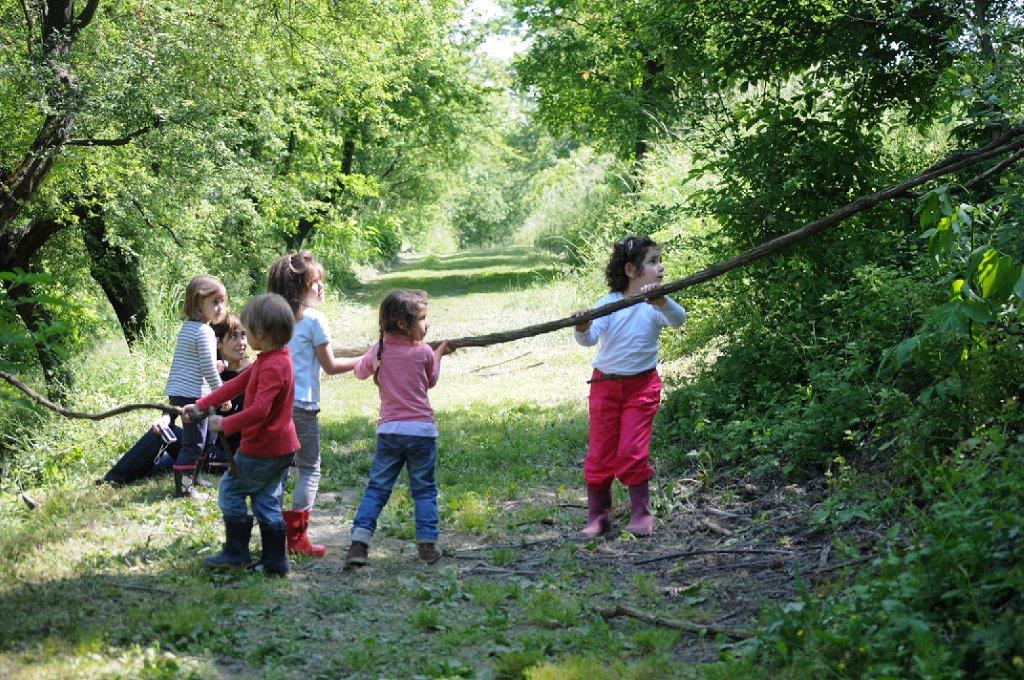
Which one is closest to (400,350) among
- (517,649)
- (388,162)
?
(517,649)

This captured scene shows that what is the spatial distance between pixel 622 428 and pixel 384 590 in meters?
1.85

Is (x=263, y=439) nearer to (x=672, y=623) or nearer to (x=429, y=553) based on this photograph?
(x=429, y=553)

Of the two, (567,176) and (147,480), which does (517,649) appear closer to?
(147,480)

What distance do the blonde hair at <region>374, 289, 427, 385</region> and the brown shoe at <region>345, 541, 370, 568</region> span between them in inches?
38.1

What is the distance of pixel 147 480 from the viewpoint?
7984 millimetres

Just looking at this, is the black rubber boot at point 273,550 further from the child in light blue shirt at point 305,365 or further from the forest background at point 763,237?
the forest background at point 763,237

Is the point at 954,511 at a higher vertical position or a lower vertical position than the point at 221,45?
lower

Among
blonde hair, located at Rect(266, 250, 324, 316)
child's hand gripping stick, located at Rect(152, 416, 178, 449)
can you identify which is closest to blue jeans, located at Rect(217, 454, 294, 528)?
blonde hair, located at Rect(266, 250, 324, 316)

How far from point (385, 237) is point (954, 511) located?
35755 millimetres

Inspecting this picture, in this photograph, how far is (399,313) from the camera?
232 inches

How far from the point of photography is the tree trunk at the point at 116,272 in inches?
608

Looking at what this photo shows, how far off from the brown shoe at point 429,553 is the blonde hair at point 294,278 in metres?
1.71

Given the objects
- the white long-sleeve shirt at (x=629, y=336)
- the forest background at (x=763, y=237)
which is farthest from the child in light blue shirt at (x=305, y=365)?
the white long-sleeve shirt at (x=629, y=336)

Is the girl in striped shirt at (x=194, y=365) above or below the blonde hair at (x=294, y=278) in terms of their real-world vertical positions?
below
